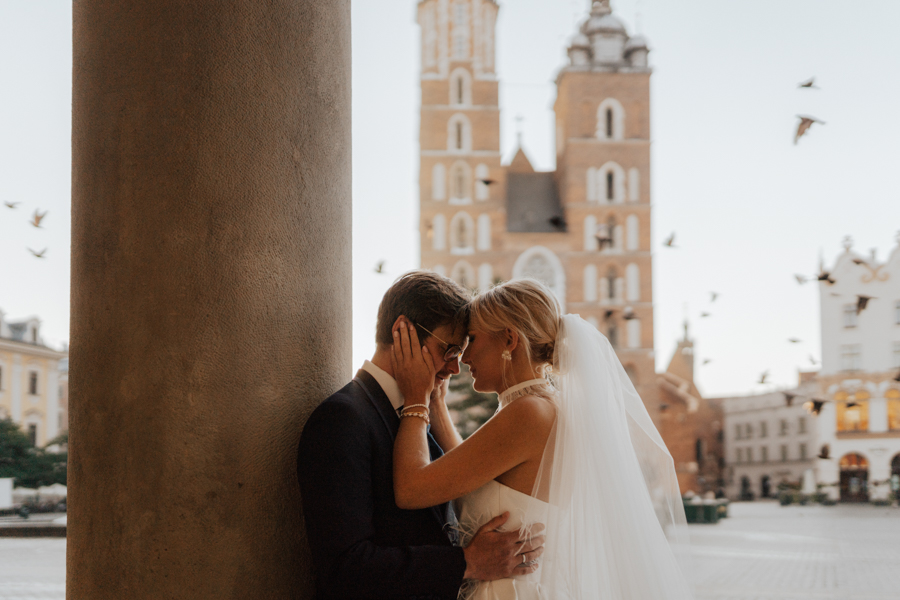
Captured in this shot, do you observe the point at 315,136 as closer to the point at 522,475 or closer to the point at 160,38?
the point at 160,38

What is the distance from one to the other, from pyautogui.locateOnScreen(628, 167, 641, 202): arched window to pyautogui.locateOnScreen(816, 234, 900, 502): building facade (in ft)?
32.8

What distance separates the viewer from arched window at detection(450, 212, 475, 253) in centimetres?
4088

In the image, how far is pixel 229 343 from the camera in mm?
1851

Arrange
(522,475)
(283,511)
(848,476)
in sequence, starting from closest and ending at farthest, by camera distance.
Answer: (283,511)
(522,475)
(848,476)

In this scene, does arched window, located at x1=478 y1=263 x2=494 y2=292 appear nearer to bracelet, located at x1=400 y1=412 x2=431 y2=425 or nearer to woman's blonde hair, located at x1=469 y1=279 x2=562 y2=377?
woman's blonde hair, located at x1=469 y1=279 x2=562 y2=377

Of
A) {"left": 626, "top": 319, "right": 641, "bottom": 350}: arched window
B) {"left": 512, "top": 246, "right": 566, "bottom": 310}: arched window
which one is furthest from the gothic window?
{"left": 512, "top": 246, "right": 566, "bottom": 310}: arched window

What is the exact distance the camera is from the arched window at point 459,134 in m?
41.5

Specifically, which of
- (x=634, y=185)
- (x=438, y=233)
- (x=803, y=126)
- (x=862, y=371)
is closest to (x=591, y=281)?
(x=634, y=185)

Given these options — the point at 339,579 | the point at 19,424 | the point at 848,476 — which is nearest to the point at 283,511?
the point at 339,579

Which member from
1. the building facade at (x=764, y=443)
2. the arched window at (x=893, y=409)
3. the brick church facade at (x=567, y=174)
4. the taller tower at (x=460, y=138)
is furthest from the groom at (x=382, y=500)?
the building facade at (x=764, y=443)

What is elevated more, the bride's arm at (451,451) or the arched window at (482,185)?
the arched window at (482,185)

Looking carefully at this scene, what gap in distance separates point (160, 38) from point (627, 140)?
1651 inches

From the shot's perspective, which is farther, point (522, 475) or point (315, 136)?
point (522, 475)

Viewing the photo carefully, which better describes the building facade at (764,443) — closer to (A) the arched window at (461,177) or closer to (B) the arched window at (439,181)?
(A) the arched window at (461,177)
